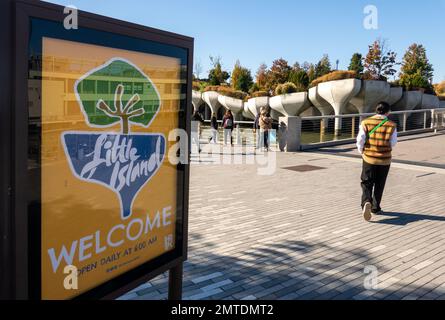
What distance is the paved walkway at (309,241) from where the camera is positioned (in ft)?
13.8

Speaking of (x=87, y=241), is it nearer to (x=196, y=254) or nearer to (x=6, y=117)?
(x=6, y=117)

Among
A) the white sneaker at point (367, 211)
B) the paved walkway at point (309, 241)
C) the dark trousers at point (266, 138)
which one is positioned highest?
the dark trousers at point (266, 138)

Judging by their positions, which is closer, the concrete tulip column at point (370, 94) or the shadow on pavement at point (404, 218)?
the shadow on pavement at point (404, 218)

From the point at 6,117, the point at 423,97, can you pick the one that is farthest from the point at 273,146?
the point at 423,97

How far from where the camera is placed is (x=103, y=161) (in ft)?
8.20

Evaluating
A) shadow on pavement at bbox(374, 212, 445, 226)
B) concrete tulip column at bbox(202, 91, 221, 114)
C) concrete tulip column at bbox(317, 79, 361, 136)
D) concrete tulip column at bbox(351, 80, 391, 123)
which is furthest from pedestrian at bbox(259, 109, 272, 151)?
concrete tulip column at bbox(202, 91, 221, 114)

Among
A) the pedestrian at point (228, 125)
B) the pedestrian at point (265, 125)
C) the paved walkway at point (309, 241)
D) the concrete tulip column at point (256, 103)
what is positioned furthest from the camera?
the concrete tulip column at point (256, 103)

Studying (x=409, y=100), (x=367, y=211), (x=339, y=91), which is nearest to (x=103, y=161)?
(x=367, y=211)

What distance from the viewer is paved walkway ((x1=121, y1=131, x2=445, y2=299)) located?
165 inches

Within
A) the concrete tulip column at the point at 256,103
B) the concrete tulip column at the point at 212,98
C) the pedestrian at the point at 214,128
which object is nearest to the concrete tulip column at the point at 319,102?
the concrete tulip column at the point at 256,103

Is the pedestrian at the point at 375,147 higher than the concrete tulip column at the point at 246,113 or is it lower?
lower

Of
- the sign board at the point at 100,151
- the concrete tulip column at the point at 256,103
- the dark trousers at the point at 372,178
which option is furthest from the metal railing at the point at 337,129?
the concrete tulip column at the point at 256,103

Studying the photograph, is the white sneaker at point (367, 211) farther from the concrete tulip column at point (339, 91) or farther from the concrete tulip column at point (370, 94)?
the concrete tulip column at point (370, 94)

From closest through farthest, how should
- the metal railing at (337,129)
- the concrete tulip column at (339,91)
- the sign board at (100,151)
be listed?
the sign board at (100,151) → the metal railing at (337,129) → the concrete tulip column at (339,91)
